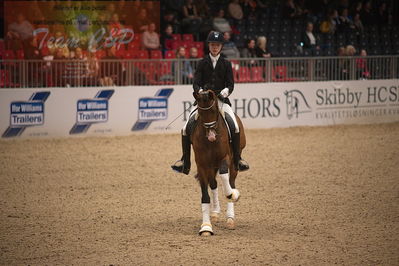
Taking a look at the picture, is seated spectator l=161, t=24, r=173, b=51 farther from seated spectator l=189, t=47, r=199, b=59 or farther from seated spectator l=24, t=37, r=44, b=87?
→ seated spectator l=24, t=37, r=44, b=87

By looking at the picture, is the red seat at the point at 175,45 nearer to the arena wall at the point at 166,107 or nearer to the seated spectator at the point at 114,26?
the seated spectator at the point at 114,26

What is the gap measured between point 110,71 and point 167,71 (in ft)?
5.49

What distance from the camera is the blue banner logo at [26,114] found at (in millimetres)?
17641

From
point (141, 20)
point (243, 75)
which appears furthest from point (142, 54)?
point (243, 75)

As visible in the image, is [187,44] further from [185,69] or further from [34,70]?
[34,70]

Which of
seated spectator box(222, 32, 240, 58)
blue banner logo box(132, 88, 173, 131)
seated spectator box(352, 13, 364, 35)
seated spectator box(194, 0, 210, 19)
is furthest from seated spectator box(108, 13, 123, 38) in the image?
seated spectator box(352, 13, 364, 35)

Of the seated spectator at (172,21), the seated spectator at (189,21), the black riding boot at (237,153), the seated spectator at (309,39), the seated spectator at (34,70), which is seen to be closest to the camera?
the black riding boot at (237,153)

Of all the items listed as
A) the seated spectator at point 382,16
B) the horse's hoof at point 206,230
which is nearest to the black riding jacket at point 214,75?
the horse's hoof at point 206,230

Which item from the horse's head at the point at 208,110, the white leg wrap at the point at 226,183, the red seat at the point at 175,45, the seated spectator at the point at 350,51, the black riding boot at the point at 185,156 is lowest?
the white leg wrap at the point at 226,183

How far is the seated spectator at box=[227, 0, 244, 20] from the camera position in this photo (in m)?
23.9

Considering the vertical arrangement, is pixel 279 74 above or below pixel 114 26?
below

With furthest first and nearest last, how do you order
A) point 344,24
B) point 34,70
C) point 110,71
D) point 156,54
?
point 344,24, point 156,54, point 110,71, point 34,70

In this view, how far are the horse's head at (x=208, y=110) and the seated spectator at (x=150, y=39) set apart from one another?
12.5 m

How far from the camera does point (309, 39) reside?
23750mm
